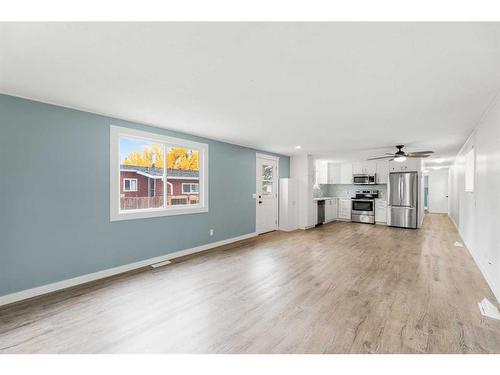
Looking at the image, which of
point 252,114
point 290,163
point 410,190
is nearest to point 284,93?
point 252,114

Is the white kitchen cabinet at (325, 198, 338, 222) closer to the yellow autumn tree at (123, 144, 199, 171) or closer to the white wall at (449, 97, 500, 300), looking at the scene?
the white wall at (449, 97, 500, 300)

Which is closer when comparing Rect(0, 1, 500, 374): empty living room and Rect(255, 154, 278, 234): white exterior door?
Rect(0, 1, 500, 374): empty living room

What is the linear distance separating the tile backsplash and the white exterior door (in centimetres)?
277

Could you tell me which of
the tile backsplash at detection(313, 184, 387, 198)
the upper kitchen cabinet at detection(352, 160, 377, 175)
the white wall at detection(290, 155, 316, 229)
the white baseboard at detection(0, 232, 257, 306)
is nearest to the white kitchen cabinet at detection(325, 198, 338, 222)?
the tile backsplash at detection(313, 184, 387, 198)

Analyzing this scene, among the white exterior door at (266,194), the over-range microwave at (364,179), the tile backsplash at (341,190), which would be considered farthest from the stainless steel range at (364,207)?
the white exterior door at (266,194)

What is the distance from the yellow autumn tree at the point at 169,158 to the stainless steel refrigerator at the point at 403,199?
657cm

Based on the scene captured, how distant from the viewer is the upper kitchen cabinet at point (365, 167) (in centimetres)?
841

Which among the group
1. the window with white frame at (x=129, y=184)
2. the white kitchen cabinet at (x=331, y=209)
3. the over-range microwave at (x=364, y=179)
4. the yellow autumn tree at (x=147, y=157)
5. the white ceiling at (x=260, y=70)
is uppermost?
the white ceiling at (x=260, y=70)

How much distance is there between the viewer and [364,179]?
842 cm

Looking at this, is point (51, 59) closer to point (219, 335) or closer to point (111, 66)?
point (111, 66)

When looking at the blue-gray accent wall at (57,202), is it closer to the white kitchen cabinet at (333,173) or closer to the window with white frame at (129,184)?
the window with white frame at (129,184)

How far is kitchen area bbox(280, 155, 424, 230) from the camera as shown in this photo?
7.35 metres

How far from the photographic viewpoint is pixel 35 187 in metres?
2.78
